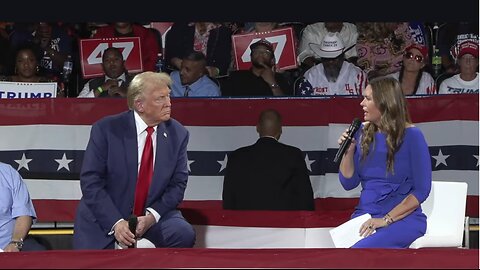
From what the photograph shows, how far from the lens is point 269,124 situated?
780 centimetres

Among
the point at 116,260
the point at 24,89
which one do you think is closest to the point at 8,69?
the point at 24,89

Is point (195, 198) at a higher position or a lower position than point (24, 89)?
lower

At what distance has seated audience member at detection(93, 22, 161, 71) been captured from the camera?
9.65 m

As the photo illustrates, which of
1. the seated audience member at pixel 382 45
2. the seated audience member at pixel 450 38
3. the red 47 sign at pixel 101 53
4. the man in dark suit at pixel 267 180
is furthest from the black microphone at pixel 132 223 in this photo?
the seated audience member at pixel 450 38

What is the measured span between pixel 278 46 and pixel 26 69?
202 centimetres

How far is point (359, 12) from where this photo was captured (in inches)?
258

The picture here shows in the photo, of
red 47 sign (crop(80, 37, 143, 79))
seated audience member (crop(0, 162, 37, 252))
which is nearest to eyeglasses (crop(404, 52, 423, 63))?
red 47 sign (crop(80, 37, 143, 79))

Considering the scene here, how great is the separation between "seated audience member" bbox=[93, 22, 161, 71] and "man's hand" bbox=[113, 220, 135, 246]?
154 inches

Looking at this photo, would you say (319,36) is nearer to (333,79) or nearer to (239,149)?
(333,79)

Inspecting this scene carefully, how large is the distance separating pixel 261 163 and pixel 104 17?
156cm

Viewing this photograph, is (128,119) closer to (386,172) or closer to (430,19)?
(386,172)

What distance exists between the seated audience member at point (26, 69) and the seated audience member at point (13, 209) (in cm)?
301

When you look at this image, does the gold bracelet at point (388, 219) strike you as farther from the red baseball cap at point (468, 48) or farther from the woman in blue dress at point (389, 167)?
the red baseball cap at point (468, 48)

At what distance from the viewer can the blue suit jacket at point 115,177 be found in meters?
5.93
